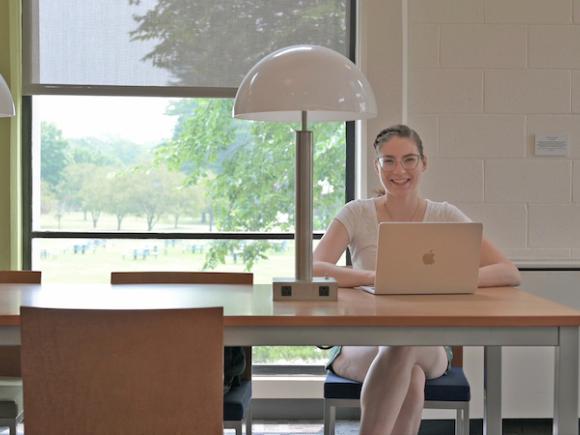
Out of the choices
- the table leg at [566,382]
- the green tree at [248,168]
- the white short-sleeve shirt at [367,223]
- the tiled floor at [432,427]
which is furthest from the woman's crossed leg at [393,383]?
the green tree at [248,168]

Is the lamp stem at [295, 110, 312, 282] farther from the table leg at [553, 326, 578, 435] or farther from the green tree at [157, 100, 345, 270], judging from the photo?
the green tree at [157, 100, 345, 270]

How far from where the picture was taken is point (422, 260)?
2502 millimetres

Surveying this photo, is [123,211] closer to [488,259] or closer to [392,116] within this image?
[392,116]

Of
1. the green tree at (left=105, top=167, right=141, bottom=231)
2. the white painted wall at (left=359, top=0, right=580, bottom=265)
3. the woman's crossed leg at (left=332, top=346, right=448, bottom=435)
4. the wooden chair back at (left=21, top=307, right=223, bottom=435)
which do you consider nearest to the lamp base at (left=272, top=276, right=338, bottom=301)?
the woman's crossed leg at (left=332, top=346, right=448, bottom=435)

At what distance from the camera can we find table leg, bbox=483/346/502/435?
103 inches

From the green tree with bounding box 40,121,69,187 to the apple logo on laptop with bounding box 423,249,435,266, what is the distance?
2336 millimetres

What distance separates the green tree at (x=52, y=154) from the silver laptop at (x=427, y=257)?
225cm

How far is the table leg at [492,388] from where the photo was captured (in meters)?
2.62

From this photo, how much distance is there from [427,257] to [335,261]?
0.65 metres

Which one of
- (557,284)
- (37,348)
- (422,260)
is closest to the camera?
(37,348)

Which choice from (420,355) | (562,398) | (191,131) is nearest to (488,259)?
(420,355)

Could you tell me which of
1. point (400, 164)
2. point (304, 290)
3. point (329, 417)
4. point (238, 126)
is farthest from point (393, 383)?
point (238, 126)

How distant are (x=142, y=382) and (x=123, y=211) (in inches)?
96.8

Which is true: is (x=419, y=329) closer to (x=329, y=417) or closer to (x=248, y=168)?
(x=329, y=417)
